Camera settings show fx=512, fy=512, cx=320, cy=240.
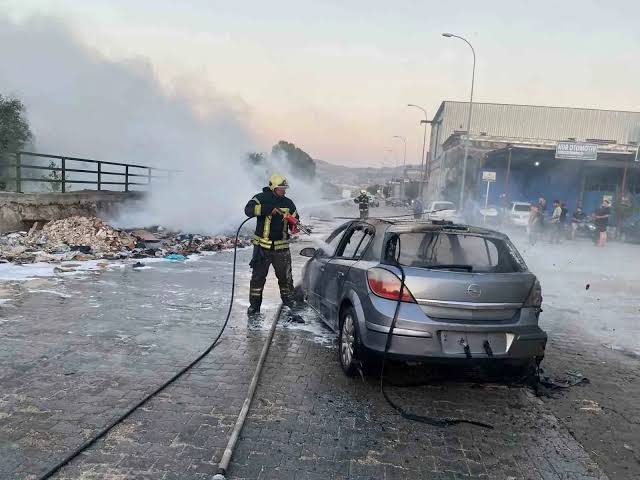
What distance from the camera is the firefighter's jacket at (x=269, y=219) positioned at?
634 cm

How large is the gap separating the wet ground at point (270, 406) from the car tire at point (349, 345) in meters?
0.12

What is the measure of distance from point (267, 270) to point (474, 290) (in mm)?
3214

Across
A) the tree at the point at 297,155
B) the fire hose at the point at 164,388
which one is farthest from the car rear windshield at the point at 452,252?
the tree at the point at 297,155

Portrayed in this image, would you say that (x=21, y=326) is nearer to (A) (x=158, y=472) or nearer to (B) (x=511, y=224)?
(A) (x=158, y=472)

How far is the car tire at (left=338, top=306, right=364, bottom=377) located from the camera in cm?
441

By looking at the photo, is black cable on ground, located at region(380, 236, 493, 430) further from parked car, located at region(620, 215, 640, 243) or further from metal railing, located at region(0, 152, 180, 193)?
parked car, located at region(620, 215, 640, 243)

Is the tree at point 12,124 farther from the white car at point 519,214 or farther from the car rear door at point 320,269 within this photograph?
the white car at point 519,214

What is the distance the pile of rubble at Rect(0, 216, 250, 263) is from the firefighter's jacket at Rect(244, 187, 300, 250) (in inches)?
230

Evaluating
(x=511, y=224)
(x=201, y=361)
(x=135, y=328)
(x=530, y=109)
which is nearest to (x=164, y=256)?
(x=135, y=328)

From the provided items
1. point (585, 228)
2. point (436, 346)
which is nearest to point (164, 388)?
point (436, 346)

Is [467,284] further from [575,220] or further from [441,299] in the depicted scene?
[575,220]

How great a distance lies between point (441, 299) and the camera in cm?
406

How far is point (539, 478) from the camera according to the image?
10.3 feet

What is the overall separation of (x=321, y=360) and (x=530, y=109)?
65975mm
